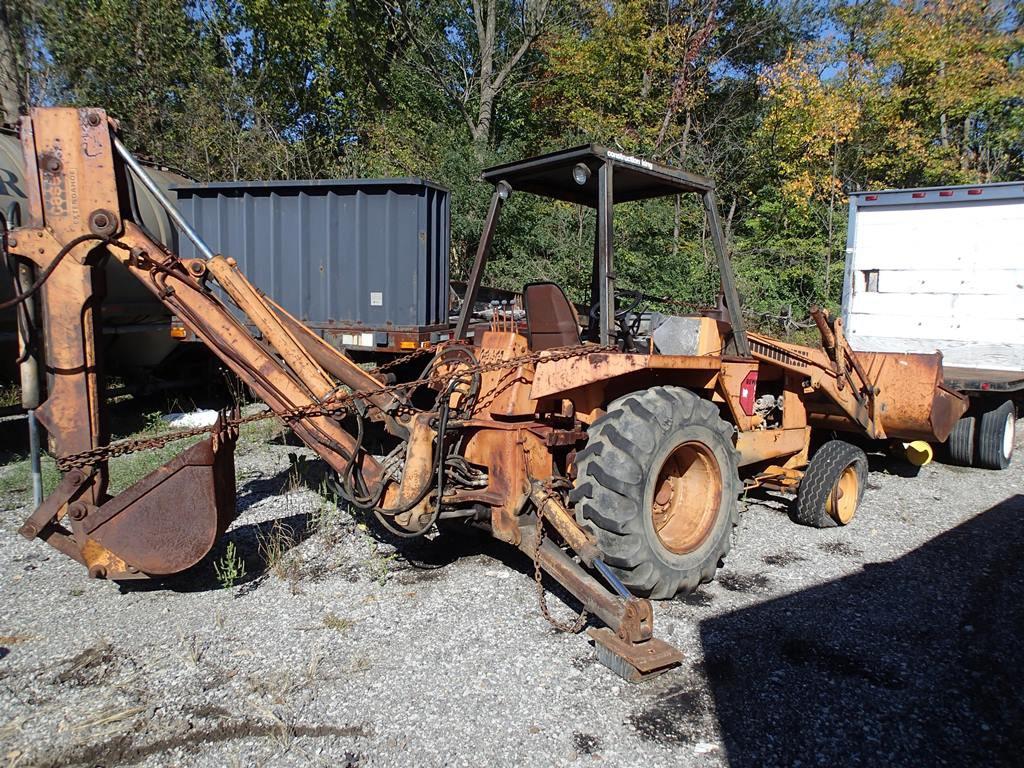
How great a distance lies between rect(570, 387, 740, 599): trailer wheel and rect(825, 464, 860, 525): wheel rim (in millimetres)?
1475

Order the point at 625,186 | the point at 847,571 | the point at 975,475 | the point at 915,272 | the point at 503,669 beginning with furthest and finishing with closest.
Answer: the point at 915,272 < the point at 975,475 < the point at 625,186 < the point at 847,571 < the point at 503,669

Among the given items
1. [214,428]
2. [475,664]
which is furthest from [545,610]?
[214,428]

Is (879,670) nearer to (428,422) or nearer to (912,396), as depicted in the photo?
(428,422)

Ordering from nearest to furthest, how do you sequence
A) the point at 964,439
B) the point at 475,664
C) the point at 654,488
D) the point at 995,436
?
1. the point at 475,664
2. the point at 654,488
3. the point at 995,436
4. the point at 964,439

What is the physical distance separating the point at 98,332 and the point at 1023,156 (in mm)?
19685

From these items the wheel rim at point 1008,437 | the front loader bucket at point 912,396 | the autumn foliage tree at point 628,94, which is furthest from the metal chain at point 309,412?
the autumn foliage tree at point 628,94

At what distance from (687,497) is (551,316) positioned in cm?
140

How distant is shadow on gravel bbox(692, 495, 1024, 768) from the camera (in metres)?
2.90

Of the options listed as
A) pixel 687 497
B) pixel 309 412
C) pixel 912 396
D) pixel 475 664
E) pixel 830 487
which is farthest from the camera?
pixel 912 396

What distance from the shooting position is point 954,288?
845cm

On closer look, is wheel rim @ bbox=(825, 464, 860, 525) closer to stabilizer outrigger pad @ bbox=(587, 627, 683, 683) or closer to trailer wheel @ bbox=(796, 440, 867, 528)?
trailer wheel @ bbox=(796, 440, 867, 528)

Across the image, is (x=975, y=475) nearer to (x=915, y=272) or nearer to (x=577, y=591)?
(x=915, y=272)

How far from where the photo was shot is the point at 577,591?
142 inches

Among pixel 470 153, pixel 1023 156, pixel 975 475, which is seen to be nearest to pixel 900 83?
pixel 1023 156
